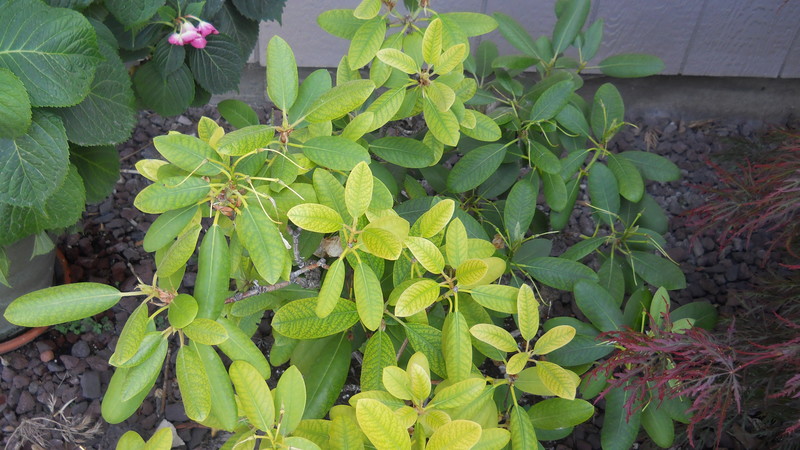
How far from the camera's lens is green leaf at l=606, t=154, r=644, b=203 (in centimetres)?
155

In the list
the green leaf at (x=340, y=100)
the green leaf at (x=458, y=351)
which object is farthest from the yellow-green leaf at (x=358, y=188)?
the green leaf at (x=458, y=351)

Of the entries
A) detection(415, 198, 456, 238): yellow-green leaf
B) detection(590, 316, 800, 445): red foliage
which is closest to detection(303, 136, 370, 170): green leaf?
detection(415, 198, 456, 238): yellow-green leaf

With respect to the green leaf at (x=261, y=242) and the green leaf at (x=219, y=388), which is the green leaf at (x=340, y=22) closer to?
the green leaf at (x=261, y=242)

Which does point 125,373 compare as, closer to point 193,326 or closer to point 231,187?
point 193,326

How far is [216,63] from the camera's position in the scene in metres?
1.77

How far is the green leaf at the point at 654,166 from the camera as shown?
5.40 feet

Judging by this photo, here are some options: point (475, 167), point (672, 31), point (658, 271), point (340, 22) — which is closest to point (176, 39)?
point (340, 22)

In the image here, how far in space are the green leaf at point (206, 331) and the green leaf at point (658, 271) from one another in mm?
962

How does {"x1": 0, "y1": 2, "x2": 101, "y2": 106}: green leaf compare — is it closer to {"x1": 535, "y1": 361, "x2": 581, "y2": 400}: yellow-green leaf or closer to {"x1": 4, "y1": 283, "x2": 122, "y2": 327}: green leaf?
{"x1": 4, "y1": 283, "x2": 122, "y2": 327}: green leaf

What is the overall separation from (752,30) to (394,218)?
7.29 ft

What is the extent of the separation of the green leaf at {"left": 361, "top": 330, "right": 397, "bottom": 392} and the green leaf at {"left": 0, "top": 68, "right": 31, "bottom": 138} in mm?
771

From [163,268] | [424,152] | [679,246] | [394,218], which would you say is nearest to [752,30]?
[679,246]

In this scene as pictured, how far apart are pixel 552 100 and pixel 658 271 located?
0.46 m

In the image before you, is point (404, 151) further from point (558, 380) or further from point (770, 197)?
point (770, 197)
